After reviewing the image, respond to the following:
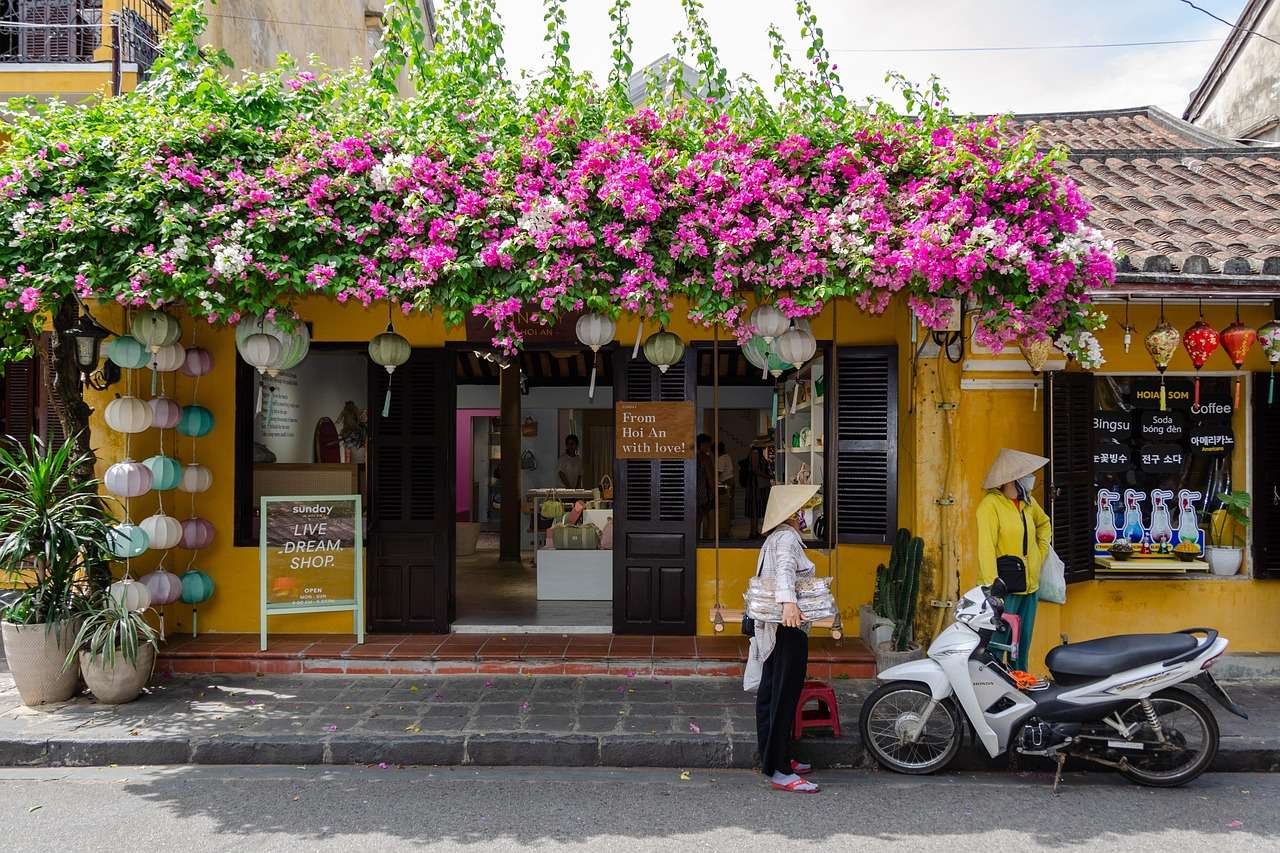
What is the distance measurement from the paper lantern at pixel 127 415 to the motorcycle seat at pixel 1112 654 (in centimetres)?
726

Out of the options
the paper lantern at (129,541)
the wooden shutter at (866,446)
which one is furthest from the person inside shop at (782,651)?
the paper lantern at (129,541)

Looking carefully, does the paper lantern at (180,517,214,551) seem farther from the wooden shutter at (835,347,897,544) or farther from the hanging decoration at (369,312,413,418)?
the wooden shutter at (835,347,897,544)

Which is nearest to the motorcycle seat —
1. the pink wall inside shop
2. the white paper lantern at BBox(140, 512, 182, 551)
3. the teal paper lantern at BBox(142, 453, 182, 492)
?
the white paper lantern at BBox(140, 512, 182, 551)

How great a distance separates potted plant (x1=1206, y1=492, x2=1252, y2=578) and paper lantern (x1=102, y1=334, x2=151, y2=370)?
9.36m

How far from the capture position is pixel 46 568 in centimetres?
693

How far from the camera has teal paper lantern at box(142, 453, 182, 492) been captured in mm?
7734

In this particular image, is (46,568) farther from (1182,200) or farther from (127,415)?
(1182,200)

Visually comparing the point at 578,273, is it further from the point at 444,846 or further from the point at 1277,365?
the point at 1277,365

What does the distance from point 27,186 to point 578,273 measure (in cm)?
399

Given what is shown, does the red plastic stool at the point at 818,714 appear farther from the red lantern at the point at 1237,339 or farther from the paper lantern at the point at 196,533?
the paper lantern at the point at 196,533

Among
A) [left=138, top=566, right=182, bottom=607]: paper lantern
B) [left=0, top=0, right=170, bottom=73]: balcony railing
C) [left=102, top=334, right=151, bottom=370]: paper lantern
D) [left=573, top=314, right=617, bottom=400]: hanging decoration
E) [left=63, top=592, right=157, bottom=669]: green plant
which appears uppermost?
[left=0, top=0, right=170, bottom=73]: balcony railing

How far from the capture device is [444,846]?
191 inches

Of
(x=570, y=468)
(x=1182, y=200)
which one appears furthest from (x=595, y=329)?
(x=570, y=468)

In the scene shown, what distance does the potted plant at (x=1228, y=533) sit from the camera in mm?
8039
